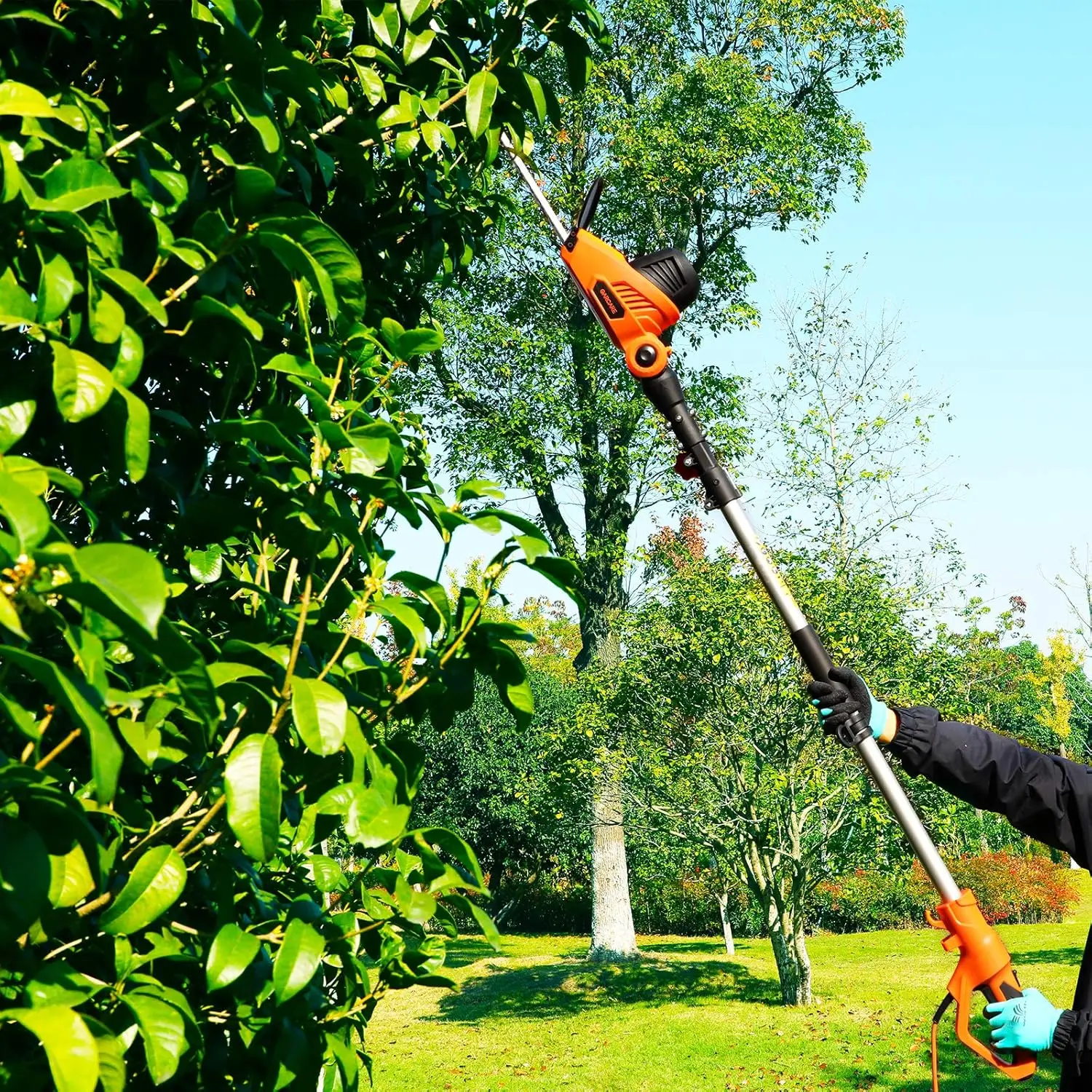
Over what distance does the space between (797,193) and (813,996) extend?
9942mm

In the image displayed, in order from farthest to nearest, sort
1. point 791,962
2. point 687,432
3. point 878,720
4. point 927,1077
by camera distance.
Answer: point 791,962 < point 927,1077 < point 878,720 < point 687,432

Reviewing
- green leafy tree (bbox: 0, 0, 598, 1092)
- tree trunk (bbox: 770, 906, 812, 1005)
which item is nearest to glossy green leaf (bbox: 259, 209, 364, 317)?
green leafy tree (bbox: 0, 0, 598, 1092)

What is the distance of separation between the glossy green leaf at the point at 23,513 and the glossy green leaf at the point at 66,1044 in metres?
0.49

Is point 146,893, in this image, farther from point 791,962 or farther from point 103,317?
point 791,962

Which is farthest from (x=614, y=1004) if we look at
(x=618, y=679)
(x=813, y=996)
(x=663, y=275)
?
(x=663, y=275)

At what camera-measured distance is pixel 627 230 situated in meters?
14.9

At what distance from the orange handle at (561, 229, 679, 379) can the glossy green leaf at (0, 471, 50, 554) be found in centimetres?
184

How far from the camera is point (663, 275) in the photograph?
8.55ft

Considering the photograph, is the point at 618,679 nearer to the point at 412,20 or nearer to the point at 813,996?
the point at 813,996

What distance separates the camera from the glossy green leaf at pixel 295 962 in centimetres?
122

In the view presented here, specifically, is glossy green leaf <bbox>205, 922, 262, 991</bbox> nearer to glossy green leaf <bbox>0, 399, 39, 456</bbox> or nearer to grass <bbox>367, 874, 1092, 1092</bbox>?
glossy green leaf <bbox>0, 399, 39, 456</bbox>

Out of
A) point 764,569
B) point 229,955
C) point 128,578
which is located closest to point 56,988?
point 229,955

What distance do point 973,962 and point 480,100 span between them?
2.37 meters

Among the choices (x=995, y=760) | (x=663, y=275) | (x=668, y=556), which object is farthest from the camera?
(x=668, y=556)
